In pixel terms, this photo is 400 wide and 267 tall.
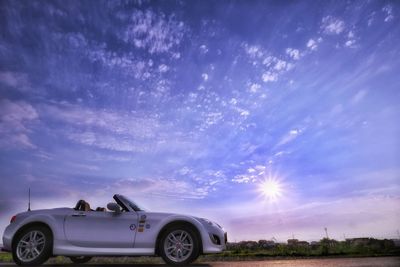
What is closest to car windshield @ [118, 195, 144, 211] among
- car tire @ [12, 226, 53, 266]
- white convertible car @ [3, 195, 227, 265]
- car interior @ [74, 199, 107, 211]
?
white convertible car @ [3, 195, 227, 265]

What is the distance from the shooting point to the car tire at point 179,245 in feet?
22.1

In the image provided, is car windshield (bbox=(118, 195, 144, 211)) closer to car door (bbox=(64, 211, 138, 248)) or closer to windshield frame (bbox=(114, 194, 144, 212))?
windshield frame (bbox=(114, 194, 144, 212))

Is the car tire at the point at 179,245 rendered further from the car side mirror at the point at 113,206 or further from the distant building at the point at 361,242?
the distant building at the point at 361,242

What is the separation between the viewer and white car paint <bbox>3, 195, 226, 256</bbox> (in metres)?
6.85

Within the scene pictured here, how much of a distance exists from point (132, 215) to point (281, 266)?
118 inches

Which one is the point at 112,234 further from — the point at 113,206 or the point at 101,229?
the point at 113,206

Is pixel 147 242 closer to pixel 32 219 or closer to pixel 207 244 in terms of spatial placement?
pixel 207 244

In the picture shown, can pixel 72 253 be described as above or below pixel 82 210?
below

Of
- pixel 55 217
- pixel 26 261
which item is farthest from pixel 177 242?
pixel 26 261

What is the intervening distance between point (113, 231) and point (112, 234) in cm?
6

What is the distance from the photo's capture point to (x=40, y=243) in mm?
7242

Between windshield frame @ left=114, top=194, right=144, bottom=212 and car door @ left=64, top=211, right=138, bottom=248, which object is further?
windshield frame @ left=114, top=194, right=144, bottom=212

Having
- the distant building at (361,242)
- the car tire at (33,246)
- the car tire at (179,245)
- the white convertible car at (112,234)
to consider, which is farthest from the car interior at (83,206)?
the distant building at (361,242)

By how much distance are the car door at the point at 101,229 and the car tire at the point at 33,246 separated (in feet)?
1.52
